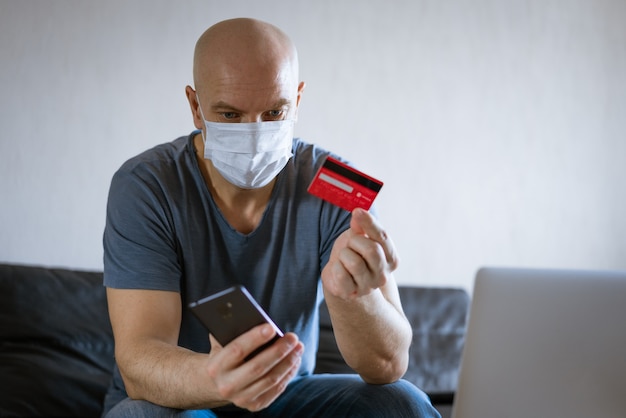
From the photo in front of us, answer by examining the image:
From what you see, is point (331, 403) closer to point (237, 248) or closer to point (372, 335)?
point (372, 335)

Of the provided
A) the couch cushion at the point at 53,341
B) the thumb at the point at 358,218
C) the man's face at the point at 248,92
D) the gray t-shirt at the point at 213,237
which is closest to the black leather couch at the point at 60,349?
the couch cushion at the point at 53,341

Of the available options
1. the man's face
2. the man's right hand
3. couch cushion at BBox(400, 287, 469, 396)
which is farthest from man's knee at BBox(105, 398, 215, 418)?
couch cushion at BBox(400, 287, 469, 396)

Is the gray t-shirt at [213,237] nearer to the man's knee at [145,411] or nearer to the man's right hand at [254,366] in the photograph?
the man's knee at [145,411]

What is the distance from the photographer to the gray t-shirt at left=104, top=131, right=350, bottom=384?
1.54 meters

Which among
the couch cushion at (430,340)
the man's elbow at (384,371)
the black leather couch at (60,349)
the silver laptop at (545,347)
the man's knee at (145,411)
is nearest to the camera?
the silver laptop at (545,347)

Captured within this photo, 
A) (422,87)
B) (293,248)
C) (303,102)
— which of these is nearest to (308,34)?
(303,102)

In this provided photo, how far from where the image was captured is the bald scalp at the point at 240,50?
154cm

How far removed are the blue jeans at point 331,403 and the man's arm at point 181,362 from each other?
3 centimetres

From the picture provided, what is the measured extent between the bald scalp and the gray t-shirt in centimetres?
20

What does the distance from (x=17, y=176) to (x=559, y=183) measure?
6.28ft

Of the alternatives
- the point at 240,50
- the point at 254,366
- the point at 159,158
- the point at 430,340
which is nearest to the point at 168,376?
the point at 254,366

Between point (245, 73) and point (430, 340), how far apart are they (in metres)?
1.17

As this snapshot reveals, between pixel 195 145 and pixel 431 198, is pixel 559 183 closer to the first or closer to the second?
pixel 431 198

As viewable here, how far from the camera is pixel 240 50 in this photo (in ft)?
5.11
